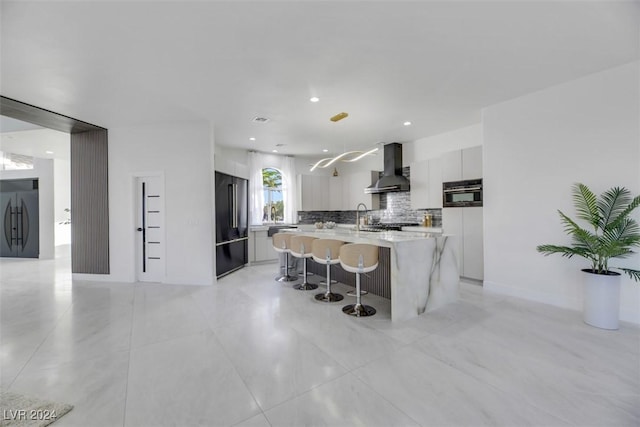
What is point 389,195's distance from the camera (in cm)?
684

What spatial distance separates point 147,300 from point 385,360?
354 cm

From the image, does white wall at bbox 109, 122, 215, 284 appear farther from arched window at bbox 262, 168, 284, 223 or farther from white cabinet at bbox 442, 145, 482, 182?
white cabinet at bbox 442, 145, 482, 182

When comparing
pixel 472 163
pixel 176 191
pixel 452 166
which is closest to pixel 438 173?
pixel 452 166

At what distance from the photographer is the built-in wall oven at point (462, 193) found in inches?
175

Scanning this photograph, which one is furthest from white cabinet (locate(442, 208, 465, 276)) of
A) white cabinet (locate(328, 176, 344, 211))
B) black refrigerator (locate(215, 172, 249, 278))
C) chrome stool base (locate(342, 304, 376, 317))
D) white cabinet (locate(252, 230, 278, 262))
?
black refrigerator (locate(215, 172, 249, 278))

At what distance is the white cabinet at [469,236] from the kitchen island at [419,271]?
1.00 meters

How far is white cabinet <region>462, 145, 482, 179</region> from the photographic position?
4.54 metres

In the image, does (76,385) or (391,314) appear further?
(391,314)

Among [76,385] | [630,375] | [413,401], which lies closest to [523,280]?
[630,375]

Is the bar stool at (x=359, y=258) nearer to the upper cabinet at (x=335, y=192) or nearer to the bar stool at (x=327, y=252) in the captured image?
the bar stool at (x=327, y=252)

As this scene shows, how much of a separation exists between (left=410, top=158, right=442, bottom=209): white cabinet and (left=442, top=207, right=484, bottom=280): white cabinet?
47cm

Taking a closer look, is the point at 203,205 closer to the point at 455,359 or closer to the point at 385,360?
the point at 385,360

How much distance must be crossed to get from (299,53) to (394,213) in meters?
4.77

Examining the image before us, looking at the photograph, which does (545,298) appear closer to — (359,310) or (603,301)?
(603,301)
